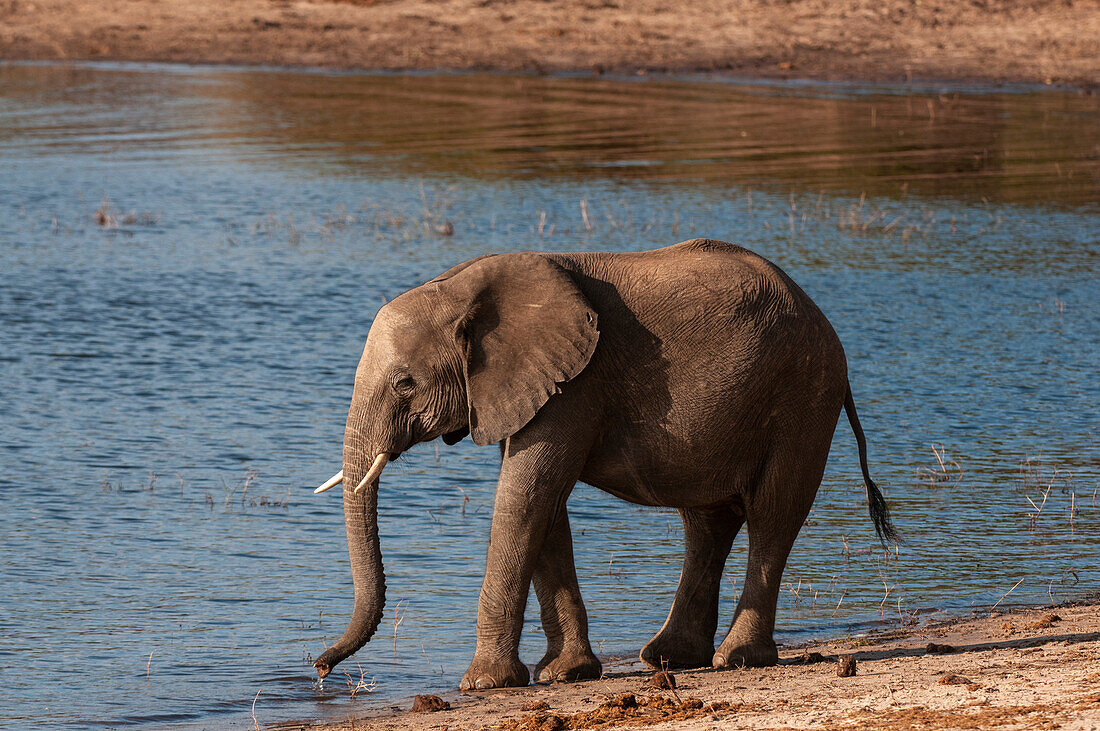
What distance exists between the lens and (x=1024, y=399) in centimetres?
1271

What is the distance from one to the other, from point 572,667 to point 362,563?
107cm

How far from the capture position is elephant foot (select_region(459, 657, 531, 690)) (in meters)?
6.95

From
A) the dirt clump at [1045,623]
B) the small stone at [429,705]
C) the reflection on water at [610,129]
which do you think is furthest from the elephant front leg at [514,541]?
the reflection on water at [610,129]

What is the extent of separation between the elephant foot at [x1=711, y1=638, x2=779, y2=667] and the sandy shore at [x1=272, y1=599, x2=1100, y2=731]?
8 cm

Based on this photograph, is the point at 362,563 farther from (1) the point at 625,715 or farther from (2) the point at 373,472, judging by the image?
(1) the point at 625,715

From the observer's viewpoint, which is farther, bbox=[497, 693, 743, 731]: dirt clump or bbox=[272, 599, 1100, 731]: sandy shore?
bbox=[497, 693, 743, 731]: dirt clump

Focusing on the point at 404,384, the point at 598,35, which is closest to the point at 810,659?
the point at 404,384

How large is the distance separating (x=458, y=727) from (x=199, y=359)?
27.5 feet

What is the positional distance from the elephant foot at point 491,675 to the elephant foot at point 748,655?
0.95 metres

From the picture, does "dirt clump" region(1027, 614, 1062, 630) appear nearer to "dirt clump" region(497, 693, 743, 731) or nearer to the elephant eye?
"dirt clump" region(497, 693, 743, 731)

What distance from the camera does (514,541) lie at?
6.79 meters

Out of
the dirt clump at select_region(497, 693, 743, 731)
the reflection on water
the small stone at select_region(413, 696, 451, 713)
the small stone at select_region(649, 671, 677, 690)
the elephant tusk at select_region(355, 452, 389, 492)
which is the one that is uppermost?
the elephant tusk at select_region(355, 452, 389, 492)

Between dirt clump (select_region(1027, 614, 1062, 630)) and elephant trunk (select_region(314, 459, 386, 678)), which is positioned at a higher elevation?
elephant trunk (select_region(314, 459, 386, 678))

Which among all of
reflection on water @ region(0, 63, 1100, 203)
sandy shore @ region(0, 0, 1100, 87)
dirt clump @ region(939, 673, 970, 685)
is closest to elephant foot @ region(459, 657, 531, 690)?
dirt clump @ region(939, 673, 970, 685)
